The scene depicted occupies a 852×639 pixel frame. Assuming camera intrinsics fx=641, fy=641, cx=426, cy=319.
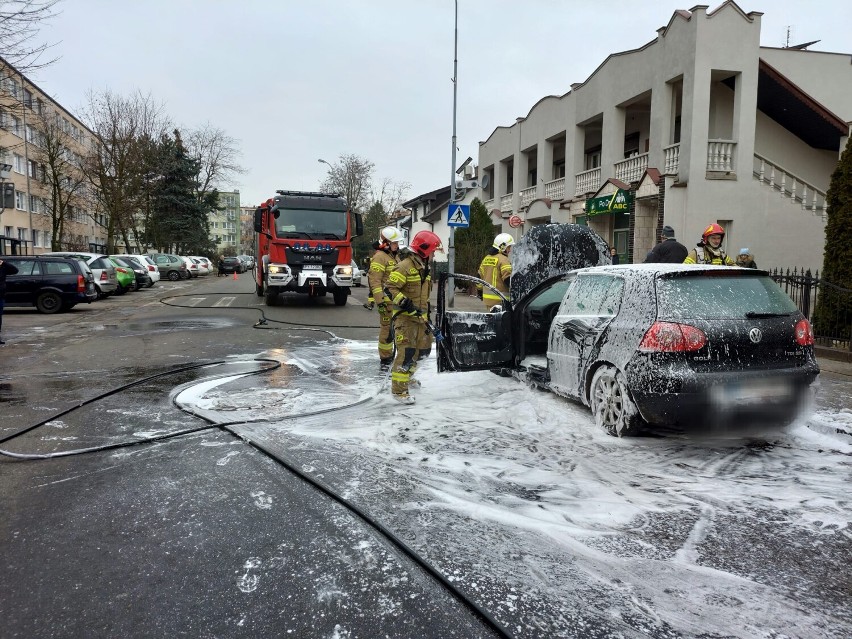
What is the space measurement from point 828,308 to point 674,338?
24.0ft

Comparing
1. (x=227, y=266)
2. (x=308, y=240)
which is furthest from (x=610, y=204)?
(x=227, y=266)

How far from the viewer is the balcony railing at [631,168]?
61.6ft

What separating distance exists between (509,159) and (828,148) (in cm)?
1531

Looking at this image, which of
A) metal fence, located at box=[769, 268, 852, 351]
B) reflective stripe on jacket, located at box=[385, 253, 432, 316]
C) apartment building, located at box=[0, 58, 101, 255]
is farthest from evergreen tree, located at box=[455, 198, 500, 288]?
apartment building, located at box=[0, 58, 101, 255]

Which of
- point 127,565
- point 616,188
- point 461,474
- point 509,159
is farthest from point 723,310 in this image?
point 509,159

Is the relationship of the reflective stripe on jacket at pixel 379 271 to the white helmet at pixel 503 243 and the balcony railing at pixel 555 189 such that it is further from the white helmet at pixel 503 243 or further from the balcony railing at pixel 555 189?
the balcony railing at pixel 555 189

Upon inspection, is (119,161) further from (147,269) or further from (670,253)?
(670,253)

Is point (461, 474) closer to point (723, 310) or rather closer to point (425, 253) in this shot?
point (723, 310)

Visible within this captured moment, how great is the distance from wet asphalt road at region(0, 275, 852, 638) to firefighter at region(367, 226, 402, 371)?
10.0 feet

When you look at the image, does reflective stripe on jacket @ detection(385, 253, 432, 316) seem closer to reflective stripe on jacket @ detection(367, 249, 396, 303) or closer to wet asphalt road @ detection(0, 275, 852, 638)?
reflective stripe on jacket @ detection(367, 249, 396, 303)

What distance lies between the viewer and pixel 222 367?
28.4 feet

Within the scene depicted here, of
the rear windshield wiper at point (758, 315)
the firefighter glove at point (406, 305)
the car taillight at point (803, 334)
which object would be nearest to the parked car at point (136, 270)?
the firefighter glove at point (406, 305)

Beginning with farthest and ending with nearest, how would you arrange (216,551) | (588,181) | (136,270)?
(136,270), (588,181), (216,551)

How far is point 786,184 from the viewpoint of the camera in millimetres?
16484
